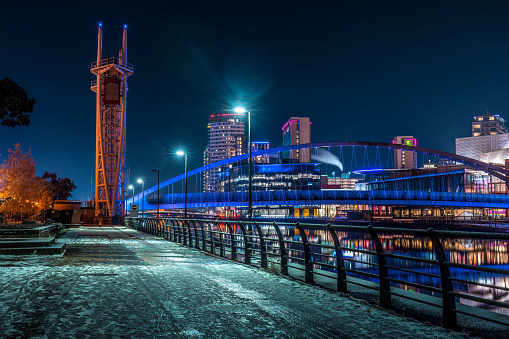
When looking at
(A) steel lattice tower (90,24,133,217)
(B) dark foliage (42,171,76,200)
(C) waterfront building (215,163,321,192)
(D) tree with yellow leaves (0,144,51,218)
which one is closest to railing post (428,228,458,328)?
(D) tree with yellow leaves (0,144,51,218)

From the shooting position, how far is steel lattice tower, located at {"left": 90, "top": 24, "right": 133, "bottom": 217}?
89375mm

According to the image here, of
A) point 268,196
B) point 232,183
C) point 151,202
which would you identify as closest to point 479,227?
point 268,196

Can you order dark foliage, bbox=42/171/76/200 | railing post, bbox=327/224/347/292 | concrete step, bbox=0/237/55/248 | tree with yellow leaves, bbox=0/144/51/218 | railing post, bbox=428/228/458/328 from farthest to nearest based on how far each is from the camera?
dark foliage, bbox=42/171/76/200, tree with yellow leaves, bbox=0/144/51/218, concrete step, bbox=0/237/55/248, railing post, bbox=327/224/347/292, railing post, bbox=428/228/458/328

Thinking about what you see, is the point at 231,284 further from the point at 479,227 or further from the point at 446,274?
the point at 479,227

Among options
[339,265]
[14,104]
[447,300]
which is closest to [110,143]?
[14,104]

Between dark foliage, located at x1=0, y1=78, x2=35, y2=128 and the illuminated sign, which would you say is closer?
dark foliage, located at x1=0, y1=78, x2=35, y2=128

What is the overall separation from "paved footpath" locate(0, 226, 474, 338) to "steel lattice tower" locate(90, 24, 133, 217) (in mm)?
79720

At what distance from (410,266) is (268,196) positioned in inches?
2518

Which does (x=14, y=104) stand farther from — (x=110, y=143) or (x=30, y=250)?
(x=110, y=143)

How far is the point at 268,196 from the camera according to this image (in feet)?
340

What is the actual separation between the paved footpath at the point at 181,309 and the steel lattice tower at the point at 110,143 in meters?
79.7

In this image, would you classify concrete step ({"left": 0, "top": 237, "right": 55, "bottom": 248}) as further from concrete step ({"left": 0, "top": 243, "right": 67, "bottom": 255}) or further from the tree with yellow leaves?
the tree with yellow leaves

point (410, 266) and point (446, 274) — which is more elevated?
point (446, 274)

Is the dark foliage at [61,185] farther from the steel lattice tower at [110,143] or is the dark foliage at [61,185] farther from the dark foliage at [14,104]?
the dark foliage at [14,104]
